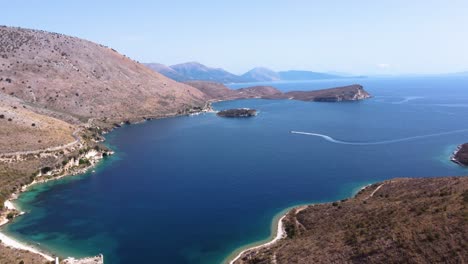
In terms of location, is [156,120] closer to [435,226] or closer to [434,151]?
[434,151]

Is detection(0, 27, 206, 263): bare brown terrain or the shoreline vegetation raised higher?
detection(0, 27, 206, 263): bare brown terrain

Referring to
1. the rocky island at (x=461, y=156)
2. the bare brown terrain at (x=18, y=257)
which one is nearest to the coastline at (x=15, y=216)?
the bare brown terrain at (x=18, y=257)

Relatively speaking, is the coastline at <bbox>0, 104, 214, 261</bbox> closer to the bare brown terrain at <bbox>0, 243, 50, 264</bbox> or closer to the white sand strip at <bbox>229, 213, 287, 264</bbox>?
the bare brown terrain at <bbox>0, 243, 50, 264</bbox>

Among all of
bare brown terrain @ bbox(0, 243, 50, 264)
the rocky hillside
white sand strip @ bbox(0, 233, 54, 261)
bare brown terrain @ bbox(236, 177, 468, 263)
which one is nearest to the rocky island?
bare brown terrain @ bbox(236, 177, 468, 263)

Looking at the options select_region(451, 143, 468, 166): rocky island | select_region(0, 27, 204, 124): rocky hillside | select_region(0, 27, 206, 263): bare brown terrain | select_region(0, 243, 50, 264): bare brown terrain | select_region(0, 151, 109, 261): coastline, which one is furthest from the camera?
select_region(0, 27, 204, 124): rocky hillside

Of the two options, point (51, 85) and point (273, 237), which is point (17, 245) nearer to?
point (273, 237)

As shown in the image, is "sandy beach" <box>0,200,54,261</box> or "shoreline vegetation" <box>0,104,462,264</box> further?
"shoreline vegetation" <box>0,104,462,264</box>

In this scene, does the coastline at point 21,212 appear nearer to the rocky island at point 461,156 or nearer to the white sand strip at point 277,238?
the white sand strip at point 277,238

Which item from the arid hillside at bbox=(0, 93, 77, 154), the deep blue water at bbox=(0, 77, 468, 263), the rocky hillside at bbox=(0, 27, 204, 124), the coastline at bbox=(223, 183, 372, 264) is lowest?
the coastline at bbox=(223, 183, 372, 264)

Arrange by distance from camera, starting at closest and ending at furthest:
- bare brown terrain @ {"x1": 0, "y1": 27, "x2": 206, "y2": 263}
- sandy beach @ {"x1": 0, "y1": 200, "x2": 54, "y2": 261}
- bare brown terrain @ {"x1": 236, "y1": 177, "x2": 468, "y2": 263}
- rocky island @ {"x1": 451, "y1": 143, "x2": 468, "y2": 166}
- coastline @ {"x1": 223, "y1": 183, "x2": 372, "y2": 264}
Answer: bare brown terrain @ {"x1": 236, "y1": 177, "x2": 468, "y2": 263}
sandy beach @ {"x1": 0, "y1": 200, "x2": 54, "y2": 261}
coastline @ {"x1": 223, "y1": 183, "x2": 372, "y2": 264}
bare brown terrain @ {"x1": 0, "y1": 27, "x2": 206, "y2": 263}
rocky island @ {"x1": 451, "y1": 143, "x2": 468, "y2": 166}
